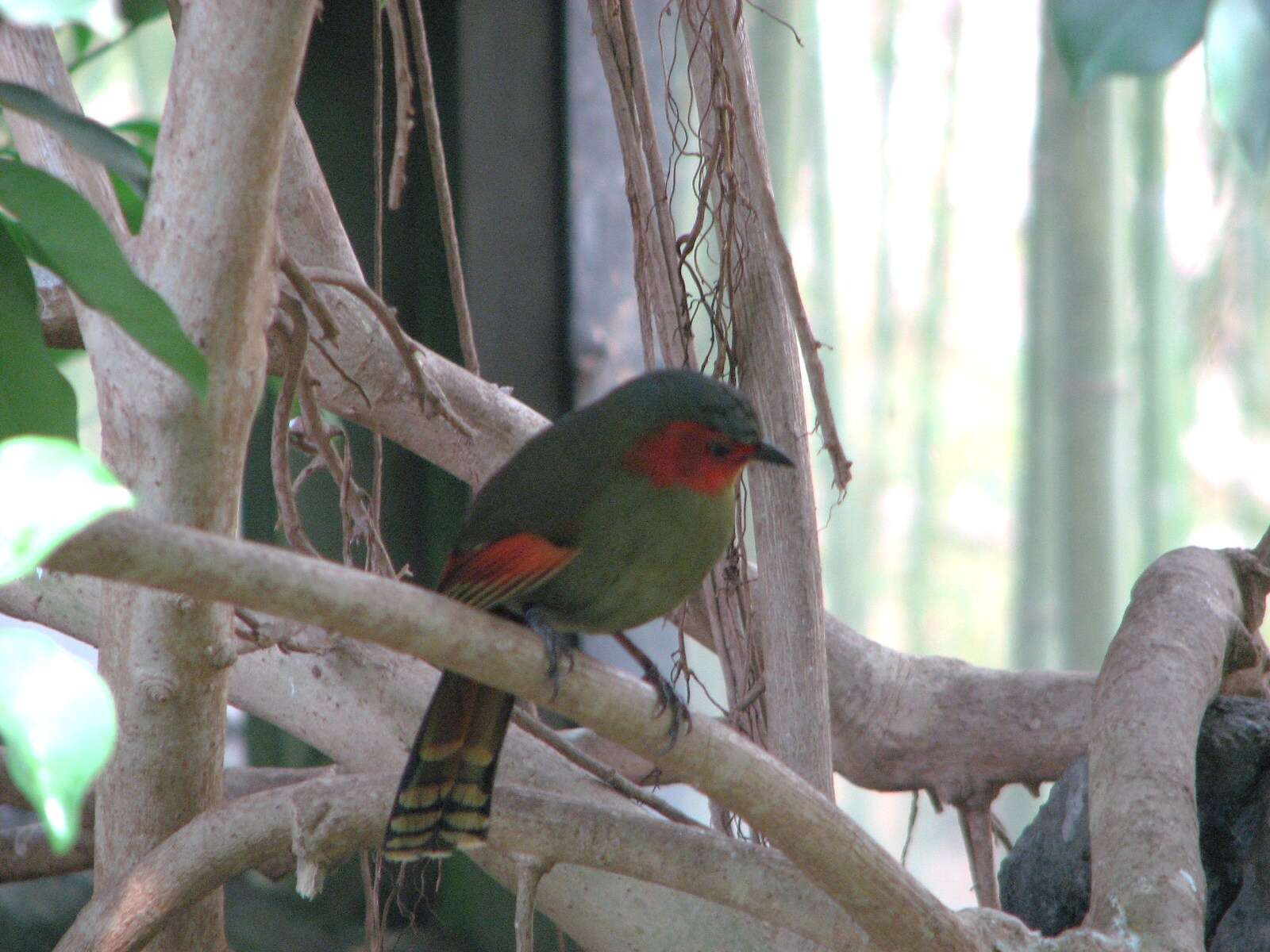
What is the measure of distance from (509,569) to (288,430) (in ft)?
1.69

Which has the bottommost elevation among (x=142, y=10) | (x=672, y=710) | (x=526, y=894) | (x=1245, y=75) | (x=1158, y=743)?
(x=526, y=894)

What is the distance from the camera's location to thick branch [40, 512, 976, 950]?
0.72 meters

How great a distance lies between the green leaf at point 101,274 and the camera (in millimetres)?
817

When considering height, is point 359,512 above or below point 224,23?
below

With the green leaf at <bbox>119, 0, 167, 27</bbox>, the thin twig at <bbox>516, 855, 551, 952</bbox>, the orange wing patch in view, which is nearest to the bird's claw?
the orange wing patch

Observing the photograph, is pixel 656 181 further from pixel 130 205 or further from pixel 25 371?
pixel 25 371

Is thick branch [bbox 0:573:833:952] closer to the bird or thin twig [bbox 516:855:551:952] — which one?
thin twig [bbox 516:855:551:952]

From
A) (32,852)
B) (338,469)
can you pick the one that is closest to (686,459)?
(338,469)

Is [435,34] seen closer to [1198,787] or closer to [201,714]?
[201,714]

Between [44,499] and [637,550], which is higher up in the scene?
[44,499]

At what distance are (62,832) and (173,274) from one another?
76 cm

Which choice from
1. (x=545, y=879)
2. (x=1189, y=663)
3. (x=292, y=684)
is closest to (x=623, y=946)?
(x=545, y=879)

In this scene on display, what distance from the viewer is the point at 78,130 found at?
3.05ft

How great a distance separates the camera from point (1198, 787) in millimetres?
1838
